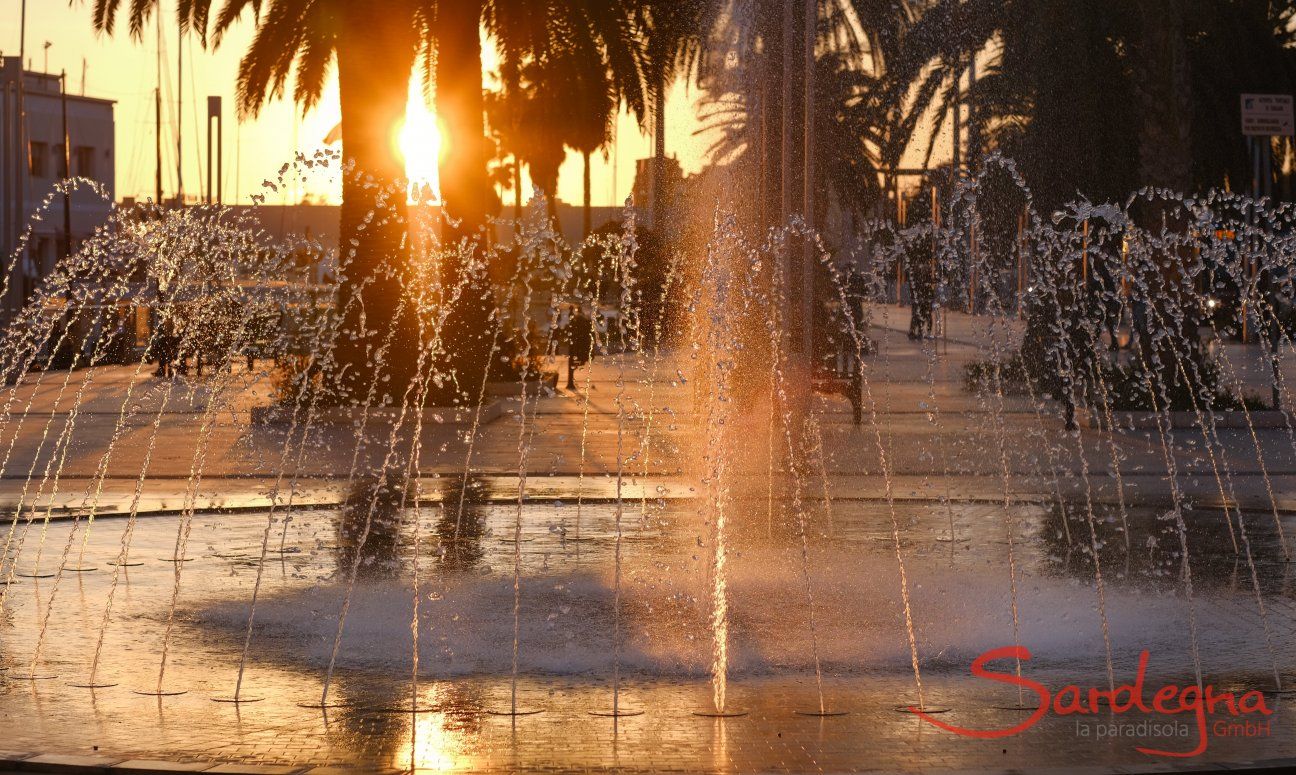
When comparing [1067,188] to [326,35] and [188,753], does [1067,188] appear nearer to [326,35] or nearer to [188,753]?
[326,35]

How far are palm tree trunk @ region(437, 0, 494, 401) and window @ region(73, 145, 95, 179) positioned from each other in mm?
51125

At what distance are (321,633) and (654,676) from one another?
1827 mm

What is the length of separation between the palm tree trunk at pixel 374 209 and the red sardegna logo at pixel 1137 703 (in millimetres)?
14938

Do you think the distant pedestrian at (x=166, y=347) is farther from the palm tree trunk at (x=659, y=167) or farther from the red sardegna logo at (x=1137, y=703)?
the red sardegna logo at (x=1137, y=703)

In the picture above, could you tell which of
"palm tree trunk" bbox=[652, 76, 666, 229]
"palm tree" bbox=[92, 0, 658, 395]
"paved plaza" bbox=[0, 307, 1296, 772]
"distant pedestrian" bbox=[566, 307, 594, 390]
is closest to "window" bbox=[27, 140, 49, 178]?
"distant pedestrian" bbox=[566, 307, 594, 390]

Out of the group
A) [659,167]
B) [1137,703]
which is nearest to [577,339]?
[659,167]

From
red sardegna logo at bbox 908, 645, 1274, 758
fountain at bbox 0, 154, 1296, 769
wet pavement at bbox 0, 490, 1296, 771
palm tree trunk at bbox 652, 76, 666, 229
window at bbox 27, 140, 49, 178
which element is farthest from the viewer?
window at bbox 27, 140, 49, 178

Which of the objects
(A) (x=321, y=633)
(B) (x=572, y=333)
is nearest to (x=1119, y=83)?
(B) (x=572, y=333)

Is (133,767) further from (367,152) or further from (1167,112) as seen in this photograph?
(1167,112)

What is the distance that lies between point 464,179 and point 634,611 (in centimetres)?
1566

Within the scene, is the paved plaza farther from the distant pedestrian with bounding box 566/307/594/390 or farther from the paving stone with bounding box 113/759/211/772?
the distant pedestrian with bounding box 566/307/594/390

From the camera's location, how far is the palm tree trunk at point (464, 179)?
883 inches

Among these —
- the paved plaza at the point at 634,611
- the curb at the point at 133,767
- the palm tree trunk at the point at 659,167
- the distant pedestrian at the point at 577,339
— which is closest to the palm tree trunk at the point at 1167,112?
the paved plaza at the point at 634,611

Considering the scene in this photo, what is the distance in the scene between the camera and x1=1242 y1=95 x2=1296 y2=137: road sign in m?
20.5
